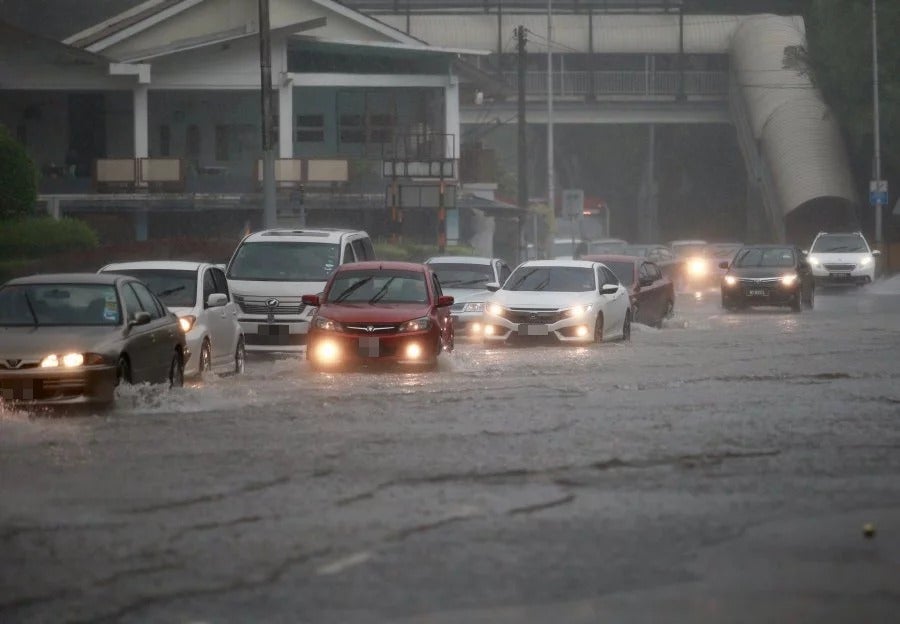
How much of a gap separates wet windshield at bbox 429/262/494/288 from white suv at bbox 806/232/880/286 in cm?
2183

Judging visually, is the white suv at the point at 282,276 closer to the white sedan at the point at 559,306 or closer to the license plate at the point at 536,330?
the white sedan at the point at 559,306

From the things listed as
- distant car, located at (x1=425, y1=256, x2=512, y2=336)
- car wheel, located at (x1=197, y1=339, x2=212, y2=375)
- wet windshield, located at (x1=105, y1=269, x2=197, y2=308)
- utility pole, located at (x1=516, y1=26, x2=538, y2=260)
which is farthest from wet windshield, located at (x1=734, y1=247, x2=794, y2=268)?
car wheel, located at (x1=197, y1=339, x2=212, y2=375)

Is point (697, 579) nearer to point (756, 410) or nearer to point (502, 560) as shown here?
point (502, 560)

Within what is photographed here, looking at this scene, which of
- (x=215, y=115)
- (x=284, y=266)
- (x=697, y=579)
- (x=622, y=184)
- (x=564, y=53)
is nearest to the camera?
(x=697, y=579)

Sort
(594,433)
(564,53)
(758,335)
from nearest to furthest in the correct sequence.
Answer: (594,433) → (758,335) → (564,53)

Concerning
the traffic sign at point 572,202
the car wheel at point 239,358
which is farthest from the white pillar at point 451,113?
the car wheel at point 239,358

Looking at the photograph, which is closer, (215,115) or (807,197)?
(215,115)

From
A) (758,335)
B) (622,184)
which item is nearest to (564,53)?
(622,184)

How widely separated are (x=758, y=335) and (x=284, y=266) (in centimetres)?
862

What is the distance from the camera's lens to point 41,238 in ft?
118

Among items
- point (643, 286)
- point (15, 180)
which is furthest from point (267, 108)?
point (643, 286)

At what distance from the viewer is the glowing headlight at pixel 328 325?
2203 centimetres

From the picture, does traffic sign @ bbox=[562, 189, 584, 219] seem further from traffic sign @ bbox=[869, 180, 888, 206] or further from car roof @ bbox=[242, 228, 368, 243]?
car roof @ bbox=[242, 228, 368, 243]

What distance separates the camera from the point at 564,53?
77.6m
